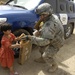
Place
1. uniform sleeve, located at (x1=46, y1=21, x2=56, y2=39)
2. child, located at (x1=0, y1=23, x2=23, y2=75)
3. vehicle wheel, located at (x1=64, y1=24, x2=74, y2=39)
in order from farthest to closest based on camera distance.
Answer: vehicle wheel, located at (x1=64, y1=24, x2=74, y2=39) → child, located at (x1=0, y1=23, x2=23, y2=75) → uniform sleeve, located at (x1=46, y1=21, x2=56, y2=39)

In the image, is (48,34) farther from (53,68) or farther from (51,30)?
(53,68)

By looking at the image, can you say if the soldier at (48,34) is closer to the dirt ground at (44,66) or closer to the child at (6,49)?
the dirt ground at (44,66)

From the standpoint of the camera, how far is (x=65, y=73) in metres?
4.71

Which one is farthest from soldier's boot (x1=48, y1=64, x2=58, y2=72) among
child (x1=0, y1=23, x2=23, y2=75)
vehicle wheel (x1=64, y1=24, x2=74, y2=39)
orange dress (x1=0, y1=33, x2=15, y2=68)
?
vehicle wheel (x1=64, y1=24, x2=74, y2=39)

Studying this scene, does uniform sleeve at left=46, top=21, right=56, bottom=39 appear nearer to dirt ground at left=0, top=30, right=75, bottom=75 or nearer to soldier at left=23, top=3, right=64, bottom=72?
soldier at left=23, top=3, right=64, bottom=72

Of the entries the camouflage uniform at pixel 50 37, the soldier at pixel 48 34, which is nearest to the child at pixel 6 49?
the soldier at pixel 48 34

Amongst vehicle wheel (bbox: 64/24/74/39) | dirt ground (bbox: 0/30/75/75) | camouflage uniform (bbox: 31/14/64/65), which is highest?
camouflage uniform (bbox: 31/14/64/65)

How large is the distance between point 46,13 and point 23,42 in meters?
0.87

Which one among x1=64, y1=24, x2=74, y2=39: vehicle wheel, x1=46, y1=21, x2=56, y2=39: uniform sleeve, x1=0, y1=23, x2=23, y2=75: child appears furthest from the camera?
x1=64, y1=24, x2=74, y2=39: vehicle wheel

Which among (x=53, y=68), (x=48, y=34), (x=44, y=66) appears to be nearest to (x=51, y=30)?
(x=48, y=34)

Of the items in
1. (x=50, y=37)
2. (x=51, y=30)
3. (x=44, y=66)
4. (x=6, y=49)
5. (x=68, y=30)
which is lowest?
(x=44, y=66)

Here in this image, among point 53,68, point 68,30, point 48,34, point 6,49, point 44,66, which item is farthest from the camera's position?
point 68,30

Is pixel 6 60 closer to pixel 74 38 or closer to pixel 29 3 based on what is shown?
pixel 29 3

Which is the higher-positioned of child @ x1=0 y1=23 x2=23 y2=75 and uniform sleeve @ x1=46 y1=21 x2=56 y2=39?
uniform sleeve @ x1=46 y1=21 x2=56 y2=39
